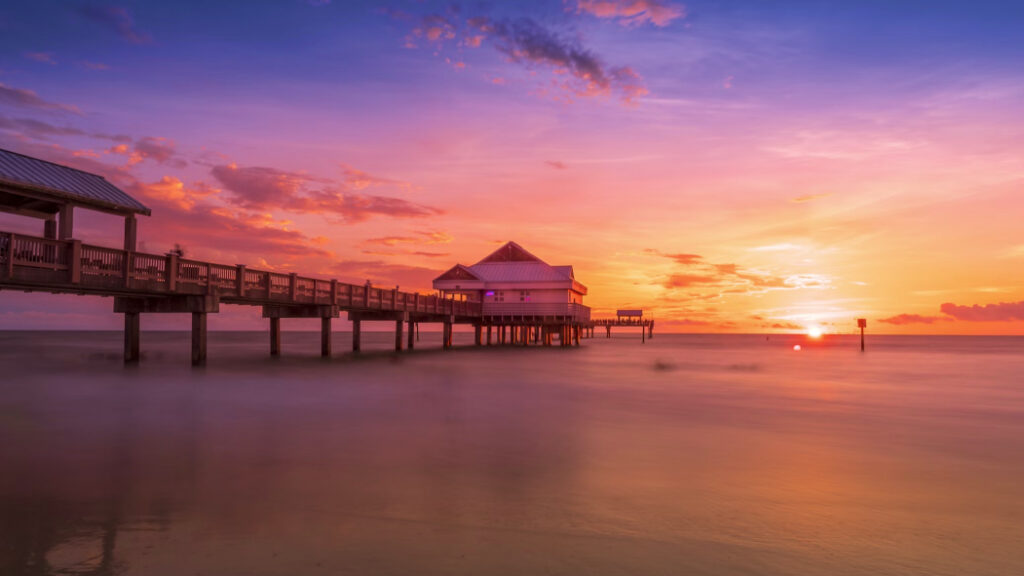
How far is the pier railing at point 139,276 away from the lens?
17.9m

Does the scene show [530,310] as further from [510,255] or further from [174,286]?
[174,286]

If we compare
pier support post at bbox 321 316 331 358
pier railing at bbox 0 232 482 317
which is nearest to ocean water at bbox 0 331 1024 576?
pier railing at bbox 0 232 482 317

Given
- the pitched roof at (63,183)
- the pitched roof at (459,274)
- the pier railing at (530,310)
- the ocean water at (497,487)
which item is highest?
the pitched roof at (63,183)

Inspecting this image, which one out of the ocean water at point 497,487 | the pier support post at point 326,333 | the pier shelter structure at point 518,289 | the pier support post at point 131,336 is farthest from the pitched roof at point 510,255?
the ocean water at point 497,487

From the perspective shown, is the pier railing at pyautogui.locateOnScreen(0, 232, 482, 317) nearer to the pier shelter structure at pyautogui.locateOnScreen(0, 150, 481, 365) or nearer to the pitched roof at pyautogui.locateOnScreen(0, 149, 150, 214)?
the pier shelter structure at pyautogui.locateOnScreen(0, 150, 481, 365)

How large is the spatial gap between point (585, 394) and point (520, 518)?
49.1ft

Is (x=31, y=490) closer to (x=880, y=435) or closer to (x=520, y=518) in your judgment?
(x=520, y=518)

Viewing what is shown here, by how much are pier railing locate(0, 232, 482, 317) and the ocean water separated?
3.81 metres

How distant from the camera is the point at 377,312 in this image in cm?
4197

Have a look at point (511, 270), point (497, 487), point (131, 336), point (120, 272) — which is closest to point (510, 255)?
point (511, 270)

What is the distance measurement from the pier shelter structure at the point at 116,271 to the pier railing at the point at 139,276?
28 mm

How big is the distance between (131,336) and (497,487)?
28.5m

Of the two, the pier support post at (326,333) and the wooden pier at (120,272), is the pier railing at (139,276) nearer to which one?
the wooden pier at (120,272)

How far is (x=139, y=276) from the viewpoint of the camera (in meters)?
21.8
